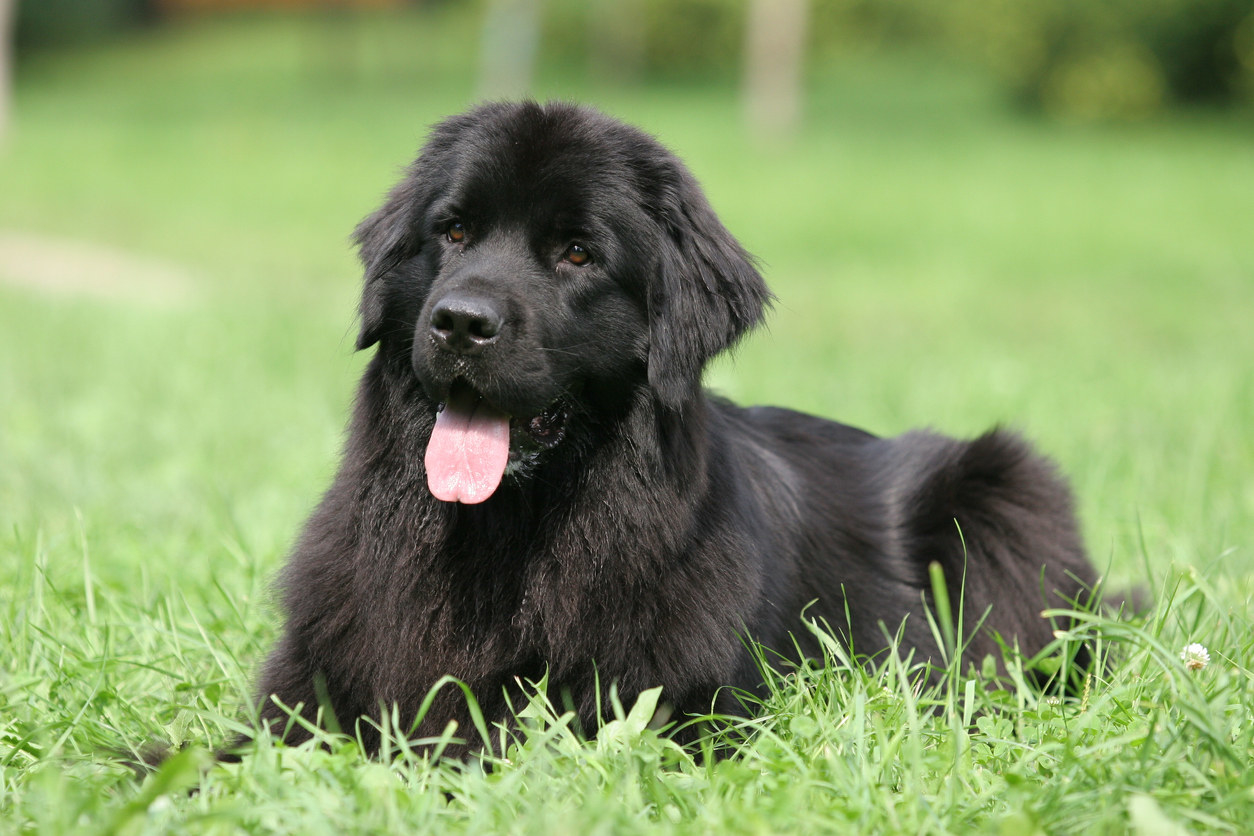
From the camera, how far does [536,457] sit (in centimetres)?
327

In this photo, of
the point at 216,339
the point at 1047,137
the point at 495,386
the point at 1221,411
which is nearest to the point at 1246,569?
the point at 1221,411

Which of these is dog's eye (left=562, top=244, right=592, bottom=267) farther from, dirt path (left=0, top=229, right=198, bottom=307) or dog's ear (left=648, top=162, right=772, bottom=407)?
dirt path (left=0, top=229, right=198, bottom=307)

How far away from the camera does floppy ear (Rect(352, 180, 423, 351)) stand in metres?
3.45

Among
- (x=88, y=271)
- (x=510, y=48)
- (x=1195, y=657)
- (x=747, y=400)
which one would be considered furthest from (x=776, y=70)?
(x=1195, y=657)

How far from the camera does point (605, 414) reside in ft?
10.8

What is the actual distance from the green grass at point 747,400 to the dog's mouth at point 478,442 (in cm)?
65

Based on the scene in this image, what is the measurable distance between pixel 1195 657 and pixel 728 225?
5973 millimetres

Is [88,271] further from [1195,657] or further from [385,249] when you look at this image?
[1195,657]

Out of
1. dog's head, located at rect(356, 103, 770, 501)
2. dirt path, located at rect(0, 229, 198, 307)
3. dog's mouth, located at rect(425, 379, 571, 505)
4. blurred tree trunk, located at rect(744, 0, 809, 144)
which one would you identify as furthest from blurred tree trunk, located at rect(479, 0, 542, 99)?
dog's mouth, located at rect(425, 379, 571, 505)

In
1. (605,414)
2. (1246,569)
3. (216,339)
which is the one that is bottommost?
(216,339)

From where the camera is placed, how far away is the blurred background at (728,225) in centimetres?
604

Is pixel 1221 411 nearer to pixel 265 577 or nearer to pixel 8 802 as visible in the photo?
pixel 265 577

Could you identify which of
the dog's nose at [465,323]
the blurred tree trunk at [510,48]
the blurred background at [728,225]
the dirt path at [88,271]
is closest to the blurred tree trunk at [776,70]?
the blurred background at [728,225]

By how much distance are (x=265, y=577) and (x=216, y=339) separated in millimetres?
5691
